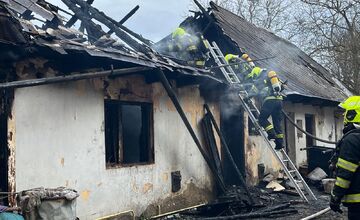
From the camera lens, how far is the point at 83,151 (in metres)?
6.14

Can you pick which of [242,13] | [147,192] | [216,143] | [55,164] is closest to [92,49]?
[55,164]

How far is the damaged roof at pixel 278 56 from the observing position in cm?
1228

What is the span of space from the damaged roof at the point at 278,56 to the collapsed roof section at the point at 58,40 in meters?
4.33

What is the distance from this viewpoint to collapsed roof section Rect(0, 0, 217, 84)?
4.64 m

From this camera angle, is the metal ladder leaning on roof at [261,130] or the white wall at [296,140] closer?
the metal ladder leaning on roof at [261,130]

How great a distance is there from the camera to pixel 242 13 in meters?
30.3

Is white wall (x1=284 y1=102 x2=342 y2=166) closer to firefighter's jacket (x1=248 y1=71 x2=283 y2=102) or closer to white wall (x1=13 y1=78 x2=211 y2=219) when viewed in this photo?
firefighter's jacket (x1=248 y1=71 x2=283 y2=102)

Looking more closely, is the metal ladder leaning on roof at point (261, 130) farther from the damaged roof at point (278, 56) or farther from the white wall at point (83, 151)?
the damaged roof at point (278, 56)

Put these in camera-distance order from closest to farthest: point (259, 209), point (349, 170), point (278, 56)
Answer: point (349, 170)
point (259, 209)
point (278, 56)

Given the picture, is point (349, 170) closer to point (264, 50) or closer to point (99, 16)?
point (99, 16)

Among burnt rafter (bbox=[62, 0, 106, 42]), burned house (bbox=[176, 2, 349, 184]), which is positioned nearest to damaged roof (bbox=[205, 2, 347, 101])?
burned house (bbox=[176, 2, 349, 184])

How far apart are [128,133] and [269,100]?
10.3 ft

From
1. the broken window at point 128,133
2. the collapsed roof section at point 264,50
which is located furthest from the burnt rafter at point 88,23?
the collapsed roof section at point 264,50

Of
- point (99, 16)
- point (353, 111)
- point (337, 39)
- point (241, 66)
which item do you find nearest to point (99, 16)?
point (99, 16)
